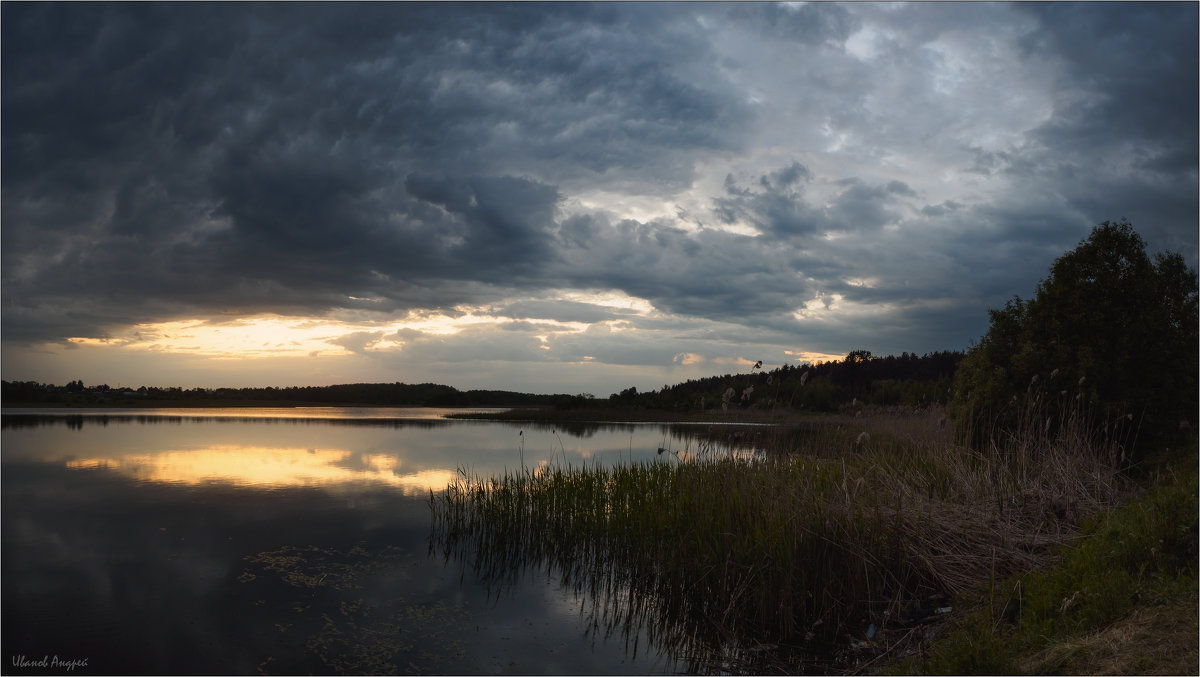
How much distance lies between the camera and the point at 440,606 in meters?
7.52

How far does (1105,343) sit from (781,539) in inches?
353

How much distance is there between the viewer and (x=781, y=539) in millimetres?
6938

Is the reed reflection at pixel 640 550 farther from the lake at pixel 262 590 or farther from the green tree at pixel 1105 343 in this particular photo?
the green tree at pixel 1105 343

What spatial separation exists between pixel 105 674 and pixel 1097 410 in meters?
14.6

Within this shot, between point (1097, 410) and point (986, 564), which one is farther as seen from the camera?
point (1097, 410)

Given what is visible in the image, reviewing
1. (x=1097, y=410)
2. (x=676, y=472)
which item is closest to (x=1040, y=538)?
(x=676, y=472)

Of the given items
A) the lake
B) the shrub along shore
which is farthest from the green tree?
the lake

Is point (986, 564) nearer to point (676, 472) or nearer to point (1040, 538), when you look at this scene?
point (1040, 538)

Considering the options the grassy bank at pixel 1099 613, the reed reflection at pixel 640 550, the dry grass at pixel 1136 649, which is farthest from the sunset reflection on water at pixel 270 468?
the dry grass at pixel 1136 649

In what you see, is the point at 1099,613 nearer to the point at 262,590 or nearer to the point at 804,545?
the point at 804,545

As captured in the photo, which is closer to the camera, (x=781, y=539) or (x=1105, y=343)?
(x=781, y=539)

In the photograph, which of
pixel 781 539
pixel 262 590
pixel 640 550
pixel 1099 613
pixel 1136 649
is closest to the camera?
pixel 1136 649

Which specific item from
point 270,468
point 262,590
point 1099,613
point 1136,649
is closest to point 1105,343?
point 1099,613

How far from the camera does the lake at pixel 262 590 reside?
239 inches
